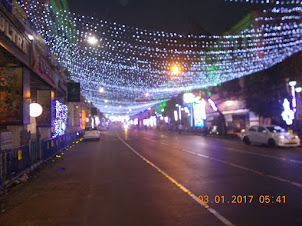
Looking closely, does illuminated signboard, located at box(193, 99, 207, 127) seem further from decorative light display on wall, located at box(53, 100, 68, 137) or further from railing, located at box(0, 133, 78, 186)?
railing, located at box(0, 133, 78, 186)

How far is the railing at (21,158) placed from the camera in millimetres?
8148

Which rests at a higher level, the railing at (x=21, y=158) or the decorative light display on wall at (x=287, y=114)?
the decorative light display on wall at (x=287, y=114)

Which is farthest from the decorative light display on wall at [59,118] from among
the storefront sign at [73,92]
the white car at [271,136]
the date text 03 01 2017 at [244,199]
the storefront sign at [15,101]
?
the date text 03 01 2017 at [244,199]

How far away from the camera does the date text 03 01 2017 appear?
20.0 ft

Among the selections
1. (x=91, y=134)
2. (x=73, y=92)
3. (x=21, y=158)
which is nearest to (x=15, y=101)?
(x=21, y=158)

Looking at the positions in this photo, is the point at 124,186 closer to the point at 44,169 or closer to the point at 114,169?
the point at 114,169

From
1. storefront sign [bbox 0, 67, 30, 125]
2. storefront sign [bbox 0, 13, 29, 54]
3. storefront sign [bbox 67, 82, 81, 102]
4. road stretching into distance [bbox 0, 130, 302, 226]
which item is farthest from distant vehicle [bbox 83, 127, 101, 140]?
road stretching into distance [bbox 0, 130, 302, 226]

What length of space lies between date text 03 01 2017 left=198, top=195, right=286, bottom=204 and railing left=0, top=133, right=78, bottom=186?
5813mm

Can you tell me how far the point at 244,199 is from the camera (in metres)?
6.28

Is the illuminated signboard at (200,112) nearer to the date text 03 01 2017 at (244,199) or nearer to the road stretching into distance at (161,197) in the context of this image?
the road stretching into distance at (161,197)

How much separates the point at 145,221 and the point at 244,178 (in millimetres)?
4597

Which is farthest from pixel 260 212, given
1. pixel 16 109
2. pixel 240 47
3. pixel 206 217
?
pixel 240 47

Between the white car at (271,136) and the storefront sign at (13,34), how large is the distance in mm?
15947

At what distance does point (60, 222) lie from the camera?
5.15 m
